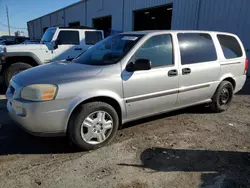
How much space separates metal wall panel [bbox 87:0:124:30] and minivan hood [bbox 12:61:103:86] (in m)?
15.1

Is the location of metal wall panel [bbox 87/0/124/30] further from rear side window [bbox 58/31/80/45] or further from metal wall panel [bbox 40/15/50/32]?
metal wall panel [bbox 40/15/50/32]

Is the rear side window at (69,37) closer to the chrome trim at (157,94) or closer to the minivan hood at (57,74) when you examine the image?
the minivan hood at (57,74)

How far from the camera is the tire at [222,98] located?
461cm

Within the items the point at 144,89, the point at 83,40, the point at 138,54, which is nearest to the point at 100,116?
the point at 144,89

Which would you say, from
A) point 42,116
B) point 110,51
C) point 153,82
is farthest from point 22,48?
point 153,82

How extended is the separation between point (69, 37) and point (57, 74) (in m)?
4.83

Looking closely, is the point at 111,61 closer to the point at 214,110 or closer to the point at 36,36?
the point at 214,110

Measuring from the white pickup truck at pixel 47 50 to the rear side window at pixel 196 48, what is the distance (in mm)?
4424

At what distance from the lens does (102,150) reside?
318 cm

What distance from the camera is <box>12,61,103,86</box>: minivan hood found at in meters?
2.90

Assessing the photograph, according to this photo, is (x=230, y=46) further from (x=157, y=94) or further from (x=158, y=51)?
(x=157, y=94)

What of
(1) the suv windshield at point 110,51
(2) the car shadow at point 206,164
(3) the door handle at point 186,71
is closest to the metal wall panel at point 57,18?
(1) the suv windshield at point 110,51

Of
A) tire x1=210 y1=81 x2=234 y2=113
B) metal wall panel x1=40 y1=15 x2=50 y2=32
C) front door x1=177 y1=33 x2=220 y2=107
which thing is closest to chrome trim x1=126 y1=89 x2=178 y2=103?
front door x1=177 y1=33 x2=220 y2=107

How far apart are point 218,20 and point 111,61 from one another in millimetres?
8861
